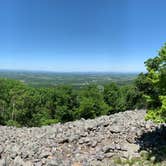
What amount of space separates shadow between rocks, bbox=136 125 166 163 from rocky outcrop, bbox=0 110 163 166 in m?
0.44

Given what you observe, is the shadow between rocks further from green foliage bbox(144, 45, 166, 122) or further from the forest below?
the forest below

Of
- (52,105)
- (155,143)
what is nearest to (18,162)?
(155,143)

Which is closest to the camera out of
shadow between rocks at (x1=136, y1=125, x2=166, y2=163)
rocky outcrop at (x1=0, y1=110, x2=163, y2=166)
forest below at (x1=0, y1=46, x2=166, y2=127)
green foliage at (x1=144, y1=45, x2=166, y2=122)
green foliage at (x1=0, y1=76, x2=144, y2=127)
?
green foliage at (x1=144, y1=45, x2=166, y2=122)

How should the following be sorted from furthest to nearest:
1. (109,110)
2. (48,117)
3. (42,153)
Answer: (109,110), (48,117), (42,153)

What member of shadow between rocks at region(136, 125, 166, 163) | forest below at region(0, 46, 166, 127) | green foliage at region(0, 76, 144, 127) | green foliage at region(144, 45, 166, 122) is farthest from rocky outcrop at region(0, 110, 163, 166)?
green foliage at region(0, 76, 144, 127)

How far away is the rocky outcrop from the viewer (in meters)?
19.4

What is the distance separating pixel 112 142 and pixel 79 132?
317 cm

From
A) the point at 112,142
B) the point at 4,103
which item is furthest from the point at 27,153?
the point at 4,103

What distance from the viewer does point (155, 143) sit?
21.1m

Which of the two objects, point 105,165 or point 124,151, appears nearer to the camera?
point 105,165

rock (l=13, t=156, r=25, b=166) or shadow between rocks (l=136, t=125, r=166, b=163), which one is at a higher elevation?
shadow between rocks (l=136, t=125, r=166, b=163)

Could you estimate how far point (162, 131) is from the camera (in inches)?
928

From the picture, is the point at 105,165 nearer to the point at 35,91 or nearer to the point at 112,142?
the point at 112,142

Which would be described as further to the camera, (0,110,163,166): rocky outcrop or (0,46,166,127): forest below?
(0,46,166,127): forest below
